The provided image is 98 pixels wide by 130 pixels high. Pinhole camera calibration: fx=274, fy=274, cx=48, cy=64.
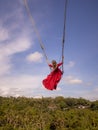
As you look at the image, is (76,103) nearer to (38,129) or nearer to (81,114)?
(81,114)

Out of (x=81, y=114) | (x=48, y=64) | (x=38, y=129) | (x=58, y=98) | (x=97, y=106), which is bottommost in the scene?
(x=48, y=64)

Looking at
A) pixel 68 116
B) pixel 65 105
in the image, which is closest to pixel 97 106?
pixel 65 105

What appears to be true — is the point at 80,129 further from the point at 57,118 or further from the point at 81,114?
the point at 81,114

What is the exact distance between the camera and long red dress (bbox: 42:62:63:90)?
977cm

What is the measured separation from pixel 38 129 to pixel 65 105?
59.4 metres

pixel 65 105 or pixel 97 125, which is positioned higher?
pixel 65 105

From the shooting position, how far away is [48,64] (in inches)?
387

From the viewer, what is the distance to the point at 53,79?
32.4 feet

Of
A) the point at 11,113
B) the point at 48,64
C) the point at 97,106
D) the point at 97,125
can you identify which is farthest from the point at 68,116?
the point at 48,64

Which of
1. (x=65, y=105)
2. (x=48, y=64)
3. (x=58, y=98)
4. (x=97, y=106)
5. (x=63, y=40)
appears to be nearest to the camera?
(x=63, y=40)

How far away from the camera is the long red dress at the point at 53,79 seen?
385 inches

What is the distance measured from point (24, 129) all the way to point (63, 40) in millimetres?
78357

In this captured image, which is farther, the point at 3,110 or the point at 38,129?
the point at 3,110

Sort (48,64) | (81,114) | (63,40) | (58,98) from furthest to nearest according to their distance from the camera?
(58,98)
(81,114)
(48,64)
(63,40)
